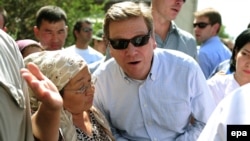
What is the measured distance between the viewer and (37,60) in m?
2.85

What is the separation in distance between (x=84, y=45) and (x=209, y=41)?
259cm

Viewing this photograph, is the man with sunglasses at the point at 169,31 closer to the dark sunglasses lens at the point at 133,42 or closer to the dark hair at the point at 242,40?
the dark hair at the point at 242,40

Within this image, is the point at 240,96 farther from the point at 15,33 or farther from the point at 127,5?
the point at 15,33

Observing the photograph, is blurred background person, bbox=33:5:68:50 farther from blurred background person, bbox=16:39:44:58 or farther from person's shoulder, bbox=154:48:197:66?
person's shoulder, bbox=154:48:197:66

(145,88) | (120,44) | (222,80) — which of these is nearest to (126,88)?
(145,88)

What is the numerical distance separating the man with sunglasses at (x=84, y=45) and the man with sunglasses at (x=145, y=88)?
157 inches

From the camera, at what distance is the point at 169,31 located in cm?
436

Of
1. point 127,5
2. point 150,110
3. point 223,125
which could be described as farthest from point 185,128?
point 223,125

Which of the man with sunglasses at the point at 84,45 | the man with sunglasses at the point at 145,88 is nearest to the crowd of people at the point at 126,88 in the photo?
the man with sunglasses at the point at 145,88

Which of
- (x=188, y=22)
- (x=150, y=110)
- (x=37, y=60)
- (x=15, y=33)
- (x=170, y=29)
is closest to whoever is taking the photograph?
(x=37, y=60)

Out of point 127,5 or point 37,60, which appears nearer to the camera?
point 37,60

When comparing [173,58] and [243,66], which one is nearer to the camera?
[173,58]

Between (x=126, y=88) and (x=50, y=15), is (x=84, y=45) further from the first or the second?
(x=126, y=88)

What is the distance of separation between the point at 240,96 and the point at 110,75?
1742mm
